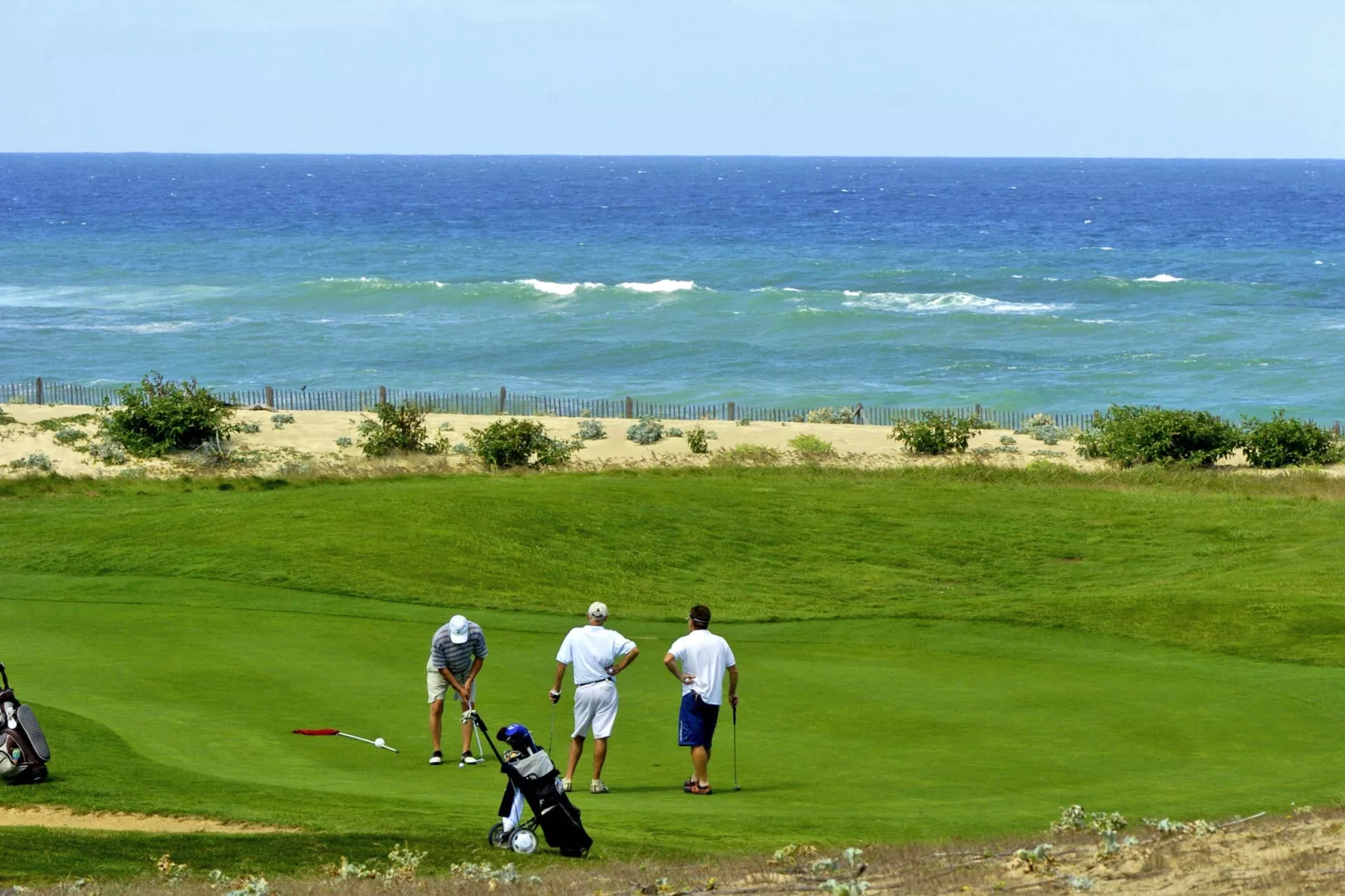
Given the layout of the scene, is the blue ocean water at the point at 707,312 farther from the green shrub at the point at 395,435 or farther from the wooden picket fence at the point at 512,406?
the green shrub at the point at 395,435

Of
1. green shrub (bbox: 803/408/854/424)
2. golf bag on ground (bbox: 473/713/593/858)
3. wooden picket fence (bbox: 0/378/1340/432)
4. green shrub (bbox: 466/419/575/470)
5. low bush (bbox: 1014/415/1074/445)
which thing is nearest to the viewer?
golf bag on ground (bbox: 473/713/593/858)

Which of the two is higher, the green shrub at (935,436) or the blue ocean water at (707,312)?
the blue ocean water at (707,312)

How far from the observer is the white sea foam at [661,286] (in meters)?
102

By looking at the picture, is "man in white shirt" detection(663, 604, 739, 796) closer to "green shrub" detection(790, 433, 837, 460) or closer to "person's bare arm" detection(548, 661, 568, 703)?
"person's bare arm" detection(548, 661, 568, 703)

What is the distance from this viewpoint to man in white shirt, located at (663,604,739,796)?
43.4 ft

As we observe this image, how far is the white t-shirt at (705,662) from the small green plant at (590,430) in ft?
115

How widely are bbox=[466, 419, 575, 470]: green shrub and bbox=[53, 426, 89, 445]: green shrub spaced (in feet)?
41.1

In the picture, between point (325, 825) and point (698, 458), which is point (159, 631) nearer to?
point (325, 825)

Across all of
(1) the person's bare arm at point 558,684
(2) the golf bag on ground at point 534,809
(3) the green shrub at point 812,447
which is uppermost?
(1) the person's bare arm at point 558,684

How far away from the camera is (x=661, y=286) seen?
341 feet

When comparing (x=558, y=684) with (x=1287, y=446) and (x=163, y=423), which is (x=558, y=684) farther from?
(x=1287, y=446)

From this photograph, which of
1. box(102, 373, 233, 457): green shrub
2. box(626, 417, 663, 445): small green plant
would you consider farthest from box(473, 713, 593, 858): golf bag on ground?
box(626, 417, 663, 445): small green plant

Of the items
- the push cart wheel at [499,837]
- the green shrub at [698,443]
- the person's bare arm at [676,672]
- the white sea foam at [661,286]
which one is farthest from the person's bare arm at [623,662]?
the white sea foam at [661,286]

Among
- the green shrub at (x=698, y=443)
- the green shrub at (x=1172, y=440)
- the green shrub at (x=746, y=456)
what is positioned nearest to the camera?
the green shrub at (x=746, y=456)
